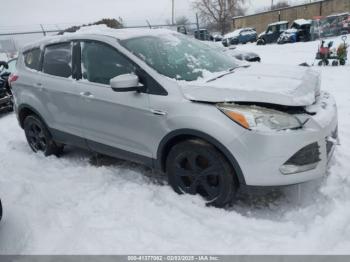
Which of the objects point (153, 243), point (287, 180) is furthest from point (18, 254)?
point (287, 180)

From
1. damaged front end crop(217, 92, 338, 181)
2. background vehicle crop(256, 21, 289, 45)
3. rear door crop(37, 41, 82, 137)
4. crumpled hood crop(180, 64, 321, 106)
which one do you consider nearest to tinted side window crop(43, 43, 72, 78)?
rear door crop(37, 41, 82, 137)

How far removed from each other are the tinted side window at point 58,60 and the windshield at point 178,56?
3.14ft

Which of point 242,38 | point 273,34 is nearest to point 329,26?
point 273,34

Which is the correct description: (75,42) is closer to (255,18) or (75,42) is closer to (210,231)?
(210,231)

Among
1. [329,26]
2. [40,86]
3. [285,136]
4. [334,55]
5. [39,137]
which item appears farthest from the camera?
[329,26]

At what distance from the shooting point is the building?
1505 inches

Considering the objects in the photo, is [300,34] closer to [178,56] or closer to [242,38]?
[242,38]

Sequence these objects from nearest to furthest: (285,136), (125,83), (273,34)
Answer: (285,136) → (125,83) → (273,34)

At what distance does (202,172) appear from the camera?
3307mm

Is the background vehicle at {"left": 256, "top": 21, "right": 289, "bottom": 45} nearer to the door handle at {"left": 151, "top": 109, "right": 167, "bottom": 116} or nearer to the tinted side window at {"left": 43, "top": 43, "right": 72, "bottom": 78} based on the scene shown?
the tinted side window at {"left": 43, "top": 43, "right": 72, "bottom": 78}

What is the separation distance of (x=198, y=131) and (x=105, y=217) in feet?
4.11

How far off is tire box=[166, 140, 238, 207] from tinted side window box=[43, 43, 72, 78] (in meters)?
1.92

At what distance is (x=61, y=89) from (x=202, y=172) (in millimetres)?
2225

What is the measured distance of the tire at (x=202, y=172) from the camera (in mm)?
3168
